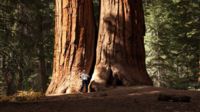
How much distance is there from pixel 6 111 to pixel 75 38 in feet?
14.1

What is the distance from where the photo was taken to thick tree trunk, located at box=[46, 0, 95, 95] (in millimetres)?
10938

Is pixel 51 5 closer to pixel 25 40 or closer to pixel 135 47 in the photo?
pixel 25 40

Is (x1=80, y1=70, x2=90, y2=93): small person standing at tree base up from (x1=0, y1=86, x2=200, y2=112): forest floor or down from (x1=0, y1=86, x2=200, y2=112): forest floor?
up

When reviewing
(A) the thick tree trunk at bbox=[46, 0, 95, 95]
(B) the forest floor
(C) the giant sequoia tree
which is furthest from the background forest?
(B) the forest floor

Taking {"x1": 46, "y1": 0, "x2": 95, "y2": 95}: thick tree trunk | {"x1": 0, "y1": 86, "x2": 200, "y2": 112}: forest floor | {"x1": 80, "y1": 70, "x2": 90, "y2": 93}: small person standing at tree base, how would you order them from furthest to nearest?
{"x1": 46, "y1": 0, "x2": 95, "y2": 95}: thick tree trunk < {"x1": 80, "y1": 70, "x2": 90, "y2": 93}: small person standing at tree base < {"x1": 0, "y1": 86, "x2": 200, "y2": 112}: forest floor

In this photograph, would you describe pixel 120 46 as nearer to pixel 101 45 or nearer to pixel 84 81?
pixel 101 45

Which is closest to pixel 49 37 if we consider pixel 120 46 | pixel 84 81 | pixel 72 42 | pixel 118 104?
pixel 72 42

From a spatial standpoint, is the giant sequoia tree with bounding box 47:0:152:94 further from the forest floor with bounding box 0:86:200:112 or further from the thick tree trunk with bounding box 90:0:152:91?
the forest floor with bounding box 0:86:200:112

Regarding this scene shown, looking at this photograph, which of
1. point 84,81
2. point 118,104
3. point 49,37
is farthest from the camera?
point 49,37

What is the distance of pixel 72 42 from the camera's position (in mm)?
11070

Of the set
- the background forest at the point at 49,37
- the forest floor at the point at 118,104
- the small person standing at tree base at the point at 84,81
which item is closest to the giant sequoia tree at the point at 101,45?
the small person standing at tree base at the point at 84,81

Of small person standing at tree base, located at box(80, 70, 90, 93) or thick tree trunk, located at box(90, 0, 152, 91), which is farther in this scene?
thick tree trunk, located at box(90, 0, 152, 91)

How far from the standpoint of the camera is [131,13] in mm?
11328

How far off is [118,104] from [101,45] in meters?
3.87
